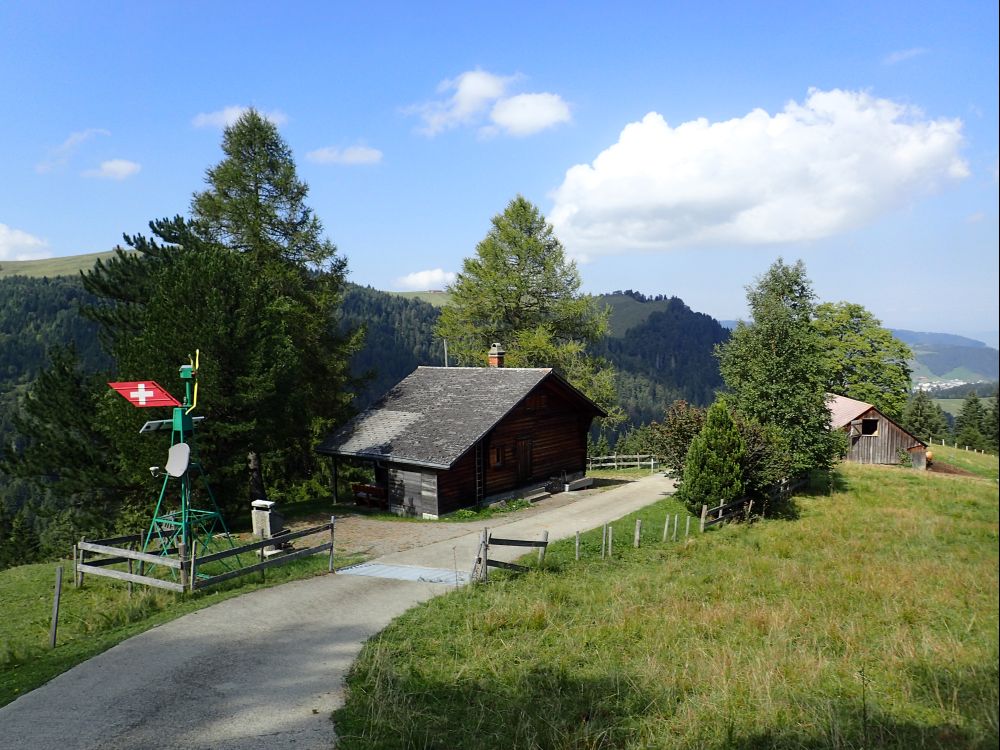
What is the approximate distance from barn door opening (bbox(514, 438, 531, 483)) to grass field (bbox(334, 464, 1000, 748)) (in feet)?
51.1

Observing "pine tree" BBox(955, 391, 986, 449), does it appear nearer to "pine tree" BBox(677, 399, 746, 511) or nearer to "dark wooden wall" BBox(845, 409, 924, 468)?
"pine tree" BBox(677, 399, 746, 511)

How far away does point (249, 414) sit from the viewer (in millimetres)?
25453

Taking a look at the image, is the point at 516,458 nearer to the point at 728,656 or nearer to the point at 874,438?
the point at 728,656

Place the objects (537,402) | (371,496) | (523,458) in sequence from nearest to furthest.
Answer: (371,496)
(523,458)
(537,402)

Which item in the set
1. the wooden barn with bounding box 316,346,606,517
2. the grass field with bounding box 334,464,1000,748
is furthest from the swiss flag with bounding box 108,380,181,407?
the wooden barn with bounding box 316,346,606,517

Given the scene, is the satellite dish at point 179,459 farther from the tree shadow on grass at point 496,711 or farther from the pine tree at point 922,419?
the pine tree at point 922,419

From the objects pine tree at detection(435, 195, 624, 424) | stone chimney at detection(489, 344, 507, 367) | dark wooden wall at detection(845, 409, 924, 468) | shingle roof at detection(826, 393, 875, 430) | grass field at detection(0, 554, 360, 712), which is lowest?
grass field at detection(0, 554, 360, 712)

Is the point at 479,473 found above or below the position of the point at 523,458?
below

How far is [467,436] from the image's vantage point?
27125 mm

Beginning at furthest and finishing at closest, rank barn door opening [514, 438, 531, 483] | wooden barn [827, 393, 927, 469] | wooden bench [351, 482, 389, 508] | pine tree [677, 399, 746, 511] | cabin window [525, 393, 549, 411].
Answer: wooden barn [827, 393, 927, 469] → cabin window [525, 393, 549, 411] → barn door opening [514, 438, 531, 483] → wooden bench [351, 482, 389, 508] → pine tree [677, 399, 746, 511]

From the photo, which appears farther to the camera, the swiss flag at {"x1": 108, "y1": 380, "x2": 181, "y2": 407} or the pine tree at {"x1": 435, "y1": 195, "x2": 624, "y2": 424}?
the pine tree at {"x1": 435, "y1": 195, "x2": 624, "y2": 424}

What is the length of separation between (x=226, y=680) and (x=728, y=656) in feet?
26.0

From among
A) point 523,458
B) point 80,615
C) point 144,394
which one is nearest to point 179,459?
point 144,394

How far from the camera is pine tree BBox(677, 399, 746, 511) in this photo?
24734mm
